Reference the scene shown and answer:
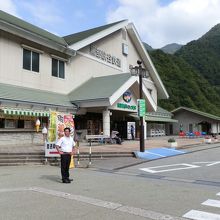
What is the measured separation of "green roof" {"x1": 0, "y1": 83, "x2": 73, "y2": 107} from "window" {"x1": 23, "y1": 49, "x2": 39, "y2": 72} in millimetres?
1443

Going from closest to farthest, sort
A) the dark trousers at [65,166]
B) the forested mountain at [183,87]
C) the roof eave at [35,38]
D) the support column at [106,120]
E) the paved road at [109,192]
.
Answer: the paved road at [109,192] → the dark trousers at [65,166] → the roof eave at [35,38] → the support column at [106,120] → the forested mountain at [183,87]

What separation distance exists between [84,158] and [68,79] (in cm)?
1011

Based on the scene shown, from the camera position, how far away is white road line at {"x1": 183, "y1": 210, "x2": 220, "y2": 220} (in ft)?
17.8

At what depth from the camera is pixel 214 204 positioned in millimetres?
6383

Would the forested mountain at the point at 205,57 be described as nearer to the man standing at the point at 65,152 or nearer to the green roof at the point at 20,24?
the green roof at the point at 20,24

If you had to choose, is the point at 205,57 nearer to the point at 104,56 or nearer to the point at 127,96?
the point at 104,56

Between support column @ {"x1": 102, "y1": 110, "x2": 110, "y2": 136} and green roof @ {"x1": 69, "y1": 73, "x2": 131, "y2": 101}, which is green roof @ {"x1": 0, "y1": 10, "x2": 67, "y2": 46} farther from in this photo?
support column @ {"x1": 102, "y1": 110, "x2": 110, "y2": 136}

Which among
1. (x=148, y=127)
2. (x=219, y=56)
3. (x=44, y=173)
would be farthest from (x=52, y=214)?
(x=219, y=56)

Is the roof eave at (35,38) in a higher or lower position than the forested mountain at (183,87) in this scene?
lower

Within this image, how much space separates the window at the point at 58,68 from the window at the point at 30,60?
165 centimetres

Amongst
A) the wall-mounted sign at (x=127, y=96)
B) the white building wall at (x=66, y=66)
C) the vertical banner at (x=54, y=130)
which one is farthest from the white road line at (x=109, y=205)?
the wall-mounted sign at (x=127, y=96)

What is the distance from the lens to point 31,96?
18359 mm

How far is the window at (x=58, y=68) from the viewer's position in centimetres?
2172

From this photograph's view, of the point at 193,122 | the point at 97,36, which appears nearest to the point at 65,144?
the point at 97,36
